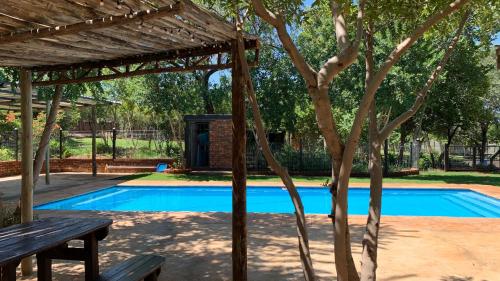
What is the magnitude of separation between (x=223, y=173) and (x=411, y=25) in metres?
13.9

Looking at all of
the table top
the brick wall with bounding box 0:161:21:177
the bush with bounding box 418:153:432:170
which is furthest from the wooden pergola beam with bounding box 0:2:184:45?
the bush with bounding box 418:153:432:170

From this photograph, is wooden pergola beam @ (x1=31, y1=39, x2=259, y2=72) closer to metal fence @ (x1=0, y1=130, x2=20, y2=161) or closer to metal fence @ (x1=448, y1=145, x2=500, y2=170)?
metal fence @ (x1=0, y1=130, x2=20, y2=161)

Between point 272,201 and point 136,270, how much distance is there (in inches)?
373

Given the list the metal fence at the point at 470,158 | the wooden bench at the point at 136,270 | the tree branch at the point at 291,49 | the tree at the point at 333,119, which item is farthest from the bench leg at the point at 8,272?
the metal fence at the point at 470,158

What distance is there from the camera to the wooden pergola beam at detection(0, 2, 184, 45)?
330 centimetres

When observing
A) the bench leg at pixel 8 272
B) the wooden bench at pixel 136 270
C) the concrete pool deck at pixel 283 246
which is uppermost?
the bench leg at pixel 8 272

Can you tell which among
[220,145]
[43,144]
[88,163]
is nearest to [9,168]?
[88,163]

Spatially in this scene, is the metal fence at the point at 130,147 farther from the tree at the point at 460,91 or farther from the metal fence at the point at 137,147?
the tree at the point at 460,91

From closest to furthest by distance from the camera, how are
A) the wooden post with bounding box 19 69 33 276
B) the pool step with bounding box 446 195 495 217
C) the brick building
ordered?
the wooden post with bounding box 19 69 33 276 < the pool step with bounding box 446 195 495 217 < the brick building

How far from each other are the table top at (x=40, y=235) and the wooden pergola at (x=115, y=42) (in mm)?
1237

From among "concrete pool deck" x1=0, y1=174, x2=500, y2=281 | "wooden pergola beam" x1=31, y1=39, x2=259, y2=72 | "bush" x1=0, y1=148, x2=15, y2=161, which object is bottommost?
"concrete pool deck" x1=0, y1=174, x2=500, y2=281

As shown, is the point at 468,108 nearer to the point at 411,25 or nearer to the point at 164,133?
the point at 164,133

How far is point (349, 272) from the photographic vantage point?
9.57ft

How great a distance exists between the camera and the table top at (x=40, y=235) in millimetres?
3180
